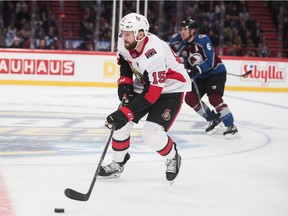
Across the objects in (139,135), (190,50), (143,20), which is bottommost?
(139,135)

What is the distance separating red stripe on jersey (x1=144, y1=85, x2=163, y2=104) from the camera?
3.66 meters

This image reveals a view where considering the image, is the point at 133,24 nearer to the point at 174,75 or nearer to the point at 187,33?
the point at 174,75

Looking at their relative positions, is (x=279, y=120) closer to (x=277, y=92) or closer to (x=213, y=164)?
(x=213, y=164)

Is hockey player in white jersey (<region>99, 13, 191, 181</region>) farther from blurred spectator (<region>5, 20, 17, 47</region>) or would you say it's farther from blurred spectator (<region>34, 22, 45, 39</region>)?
blurred spectator (<region>34, 22, 45, 39</region>)

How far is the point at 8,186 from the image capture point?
366 cm

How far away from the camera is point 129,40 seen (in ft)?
11.9

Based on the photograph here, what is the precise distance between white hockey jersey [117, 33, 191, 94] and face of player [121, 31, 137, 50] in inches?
2.9

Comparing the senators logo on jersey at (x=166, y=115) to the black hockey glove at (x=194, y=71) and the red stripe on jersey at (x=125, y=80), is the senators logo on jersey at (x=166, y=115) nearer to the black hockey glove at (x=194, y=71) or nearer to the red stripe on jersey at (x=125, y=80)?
the red stripe on jersey at (x=125, y=80)

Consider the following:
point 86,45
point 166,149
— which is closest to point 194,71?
point 166,149

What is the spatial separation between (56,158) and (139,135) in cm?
148

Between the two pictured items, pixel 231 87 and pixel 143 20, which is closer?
pixel 143 20

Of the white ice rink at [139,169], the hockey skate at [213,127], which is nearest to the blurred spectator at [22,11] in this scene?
the white ice rink at [139,169]

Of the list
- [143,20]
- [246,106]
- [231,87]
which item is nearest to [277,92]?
[231,87]

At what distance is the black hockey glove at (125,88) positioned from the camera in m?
3.88
